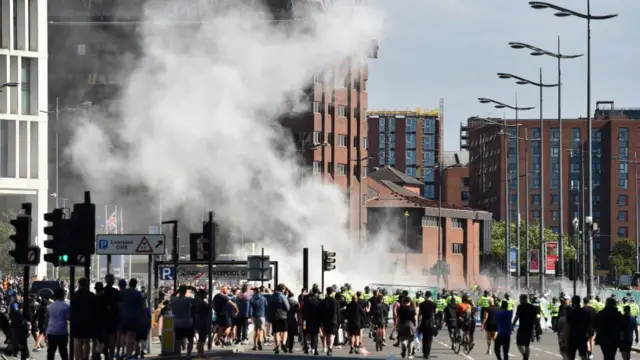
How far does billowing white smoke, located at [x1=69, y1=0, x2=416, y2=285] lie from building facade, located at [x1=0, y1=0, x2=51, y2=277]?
9.58 meters

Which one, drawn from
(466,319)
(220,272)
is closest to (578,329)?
(466,319)

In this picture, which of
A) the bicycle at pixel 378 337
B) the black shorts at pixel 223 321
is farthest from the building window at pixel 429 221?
the black shorts at pixel 223 321

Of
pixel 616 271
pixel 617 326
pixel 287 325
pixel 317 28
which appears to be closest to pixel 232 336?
pixel 287 325

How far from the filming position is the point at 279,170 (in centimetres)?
10419

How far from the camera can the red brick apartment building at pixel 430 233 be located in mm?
147875

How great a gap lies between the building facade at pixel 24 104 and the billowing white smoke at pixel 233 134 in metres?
9.58

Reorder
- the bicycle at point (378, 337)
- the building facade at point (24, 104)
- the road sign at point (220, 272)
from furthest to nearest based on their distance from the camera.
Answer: the building facade at point (24, 104), the road sign at point (220, 272), the bicycle at point (378, 337)

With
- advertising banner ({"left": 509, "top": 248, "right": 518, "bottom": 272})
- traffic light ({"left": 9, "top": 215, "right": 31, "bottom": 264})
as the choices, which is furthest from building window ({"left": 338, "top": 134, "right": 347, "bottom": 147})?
traffic light ({"left": 9, "top": 215, "right": 31, "bottom": 264})

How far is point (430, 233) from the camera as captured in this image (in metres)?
151

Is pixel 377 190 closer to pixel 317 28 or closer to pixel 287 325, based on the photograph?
pixel 317 28

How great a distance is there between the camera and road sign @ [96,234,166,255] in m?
34.9

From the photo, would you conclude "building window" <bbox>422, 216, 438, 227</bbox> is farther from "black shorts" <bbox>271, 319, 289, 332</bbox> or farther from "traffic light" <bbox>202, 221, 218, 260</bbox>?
"traffic light" <bbox>202, 221, 218, 260</bbox>

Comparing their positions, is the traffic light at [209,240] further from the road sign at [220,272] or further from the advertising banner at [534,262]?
the advertising banner at [534,262]

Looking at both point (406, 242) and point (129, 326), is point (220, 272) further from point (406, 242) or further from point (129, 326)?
point (129, 326)
